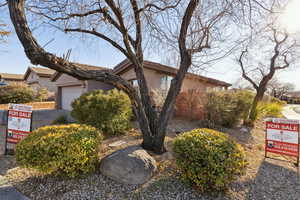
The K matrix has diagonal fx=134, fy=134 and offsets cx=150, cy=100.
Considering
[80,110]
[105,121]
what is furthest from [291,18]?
[80,110]

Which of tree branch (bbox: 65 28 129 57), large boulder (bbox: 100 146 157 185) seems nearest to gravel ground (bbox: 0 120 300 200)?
large boulder (bbox: 100 146 157 185)

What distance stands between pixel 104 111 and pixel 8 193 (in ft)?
11.0

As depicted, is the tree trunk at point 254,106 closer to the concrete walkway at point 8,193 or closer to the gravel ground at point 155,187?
the gravel ground at point 155,187

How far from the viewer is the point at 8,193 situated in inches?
96.3

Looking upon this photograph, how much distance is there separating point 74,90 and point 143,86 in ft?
32.0

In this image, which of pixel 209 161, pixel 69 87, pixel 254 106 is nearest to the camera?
pixel 209 161

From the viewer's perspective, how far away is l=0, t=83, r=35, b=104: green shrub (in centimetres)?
1295

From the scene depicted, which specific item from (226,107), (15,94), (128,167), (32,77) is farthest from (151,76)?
(32,77)

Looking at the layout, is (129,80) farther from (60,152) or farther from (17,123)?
(60,152)

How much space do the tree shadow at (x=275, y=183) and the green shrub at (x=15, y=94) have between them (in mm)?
18505

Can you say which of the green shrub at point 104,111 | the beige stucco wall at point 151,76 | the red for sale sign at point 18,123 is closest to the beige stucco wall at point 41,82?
the beige stucco wall at point 151,76

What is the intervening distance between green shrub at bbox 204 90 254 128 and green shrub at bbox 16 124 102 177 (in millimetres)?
5996

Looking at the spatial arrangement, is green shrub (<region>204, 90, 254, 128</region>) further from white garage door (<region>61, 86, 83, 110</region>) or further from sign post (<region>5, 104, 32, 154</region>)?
white garage door (<region>61, 86, 83, 110</region>)

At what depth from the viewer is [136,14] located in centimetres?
396
